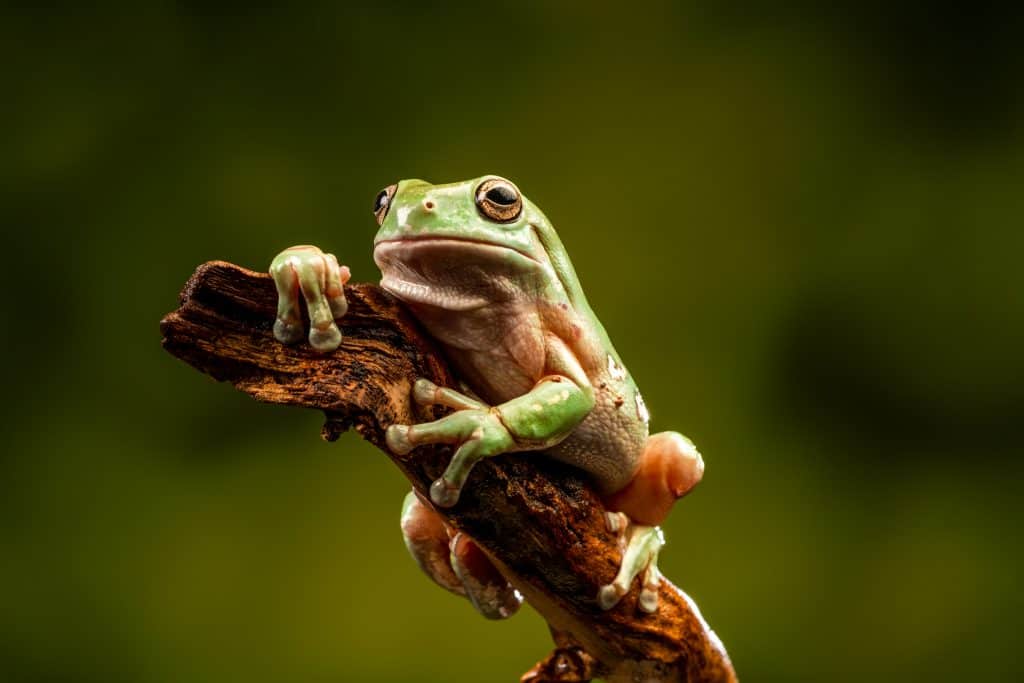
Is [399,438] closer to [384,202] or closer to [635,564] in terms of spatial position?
[384,202]

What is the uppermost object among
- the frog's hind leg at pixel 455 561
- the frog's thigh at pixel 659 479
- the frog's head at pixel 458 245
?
the frog's head at pixel 458 245

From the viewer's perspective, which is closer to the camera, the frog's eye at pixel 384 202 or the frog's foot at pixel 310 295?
the frog's foot at pixel 310 295

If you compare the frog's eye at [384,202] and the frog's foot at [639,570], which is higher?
the frog's eye at [384,202]

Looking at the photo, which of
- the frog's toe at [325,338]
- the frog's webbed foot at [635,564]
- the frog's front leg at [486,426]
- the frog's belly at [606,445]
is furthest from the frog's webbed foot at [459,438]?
the frog's webbed foot at [635,564]

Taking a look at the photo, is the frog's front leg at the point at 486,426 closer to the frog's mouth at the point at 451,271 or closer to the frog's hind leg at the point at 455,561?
the frog's mouth at the point at 451,271

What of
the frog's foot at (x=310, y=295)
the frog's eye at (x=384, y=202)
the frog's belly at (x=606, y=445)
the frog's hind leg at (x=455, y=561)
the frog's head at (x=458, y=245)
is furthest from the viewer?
the frog's hind leg at (x=455, y=561)

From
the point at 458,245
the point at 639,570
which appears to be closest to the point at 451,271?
the point at 458,245

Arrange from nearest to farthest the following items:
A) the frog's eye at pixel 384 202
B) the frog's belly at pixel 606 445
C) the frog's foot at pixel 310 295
Answer: 1. the frog's foot at pixel 310 295
2. the frog's eye at pixel 384 202
3. the frog's belly at pixel 606 445
